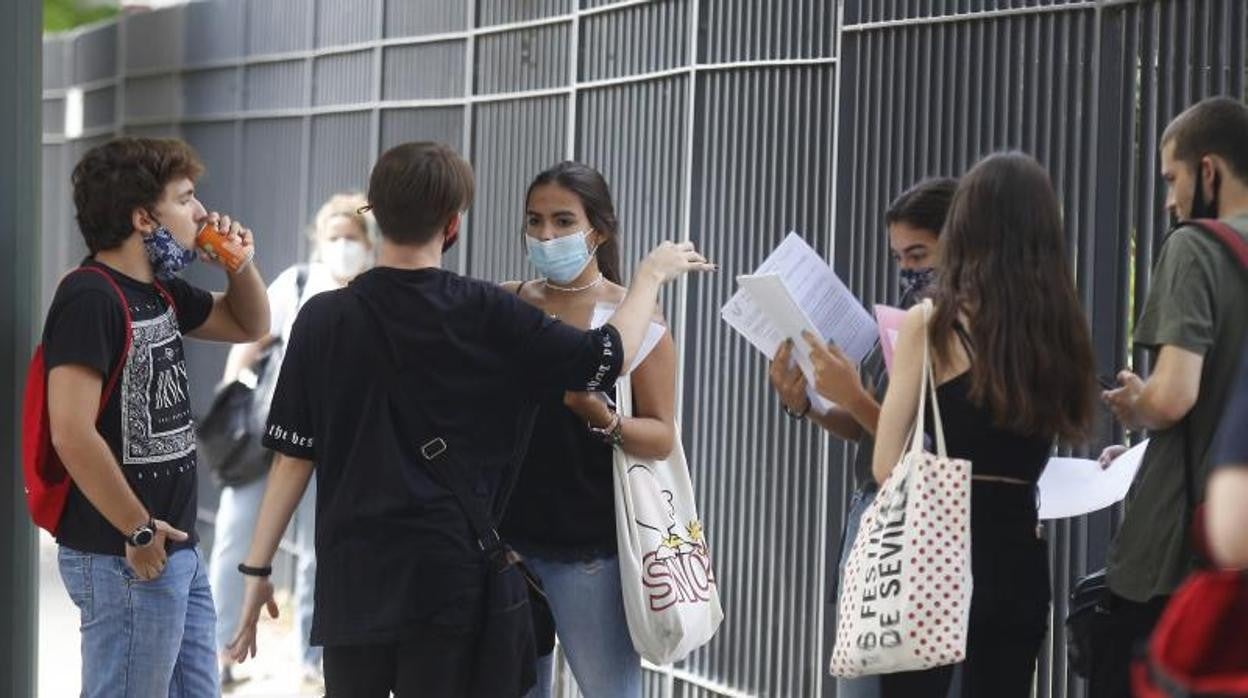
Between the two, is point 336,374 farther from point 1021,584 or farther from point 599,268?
point 1021,584

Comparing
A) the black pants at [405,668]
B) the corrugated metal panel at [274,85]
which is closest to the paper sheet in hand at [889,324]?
the black pants at [405,668]

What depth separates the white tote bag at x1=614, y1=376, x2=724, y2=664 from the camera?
477 cm

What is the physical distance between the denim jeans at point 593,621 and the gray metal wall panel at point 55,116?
406 inches

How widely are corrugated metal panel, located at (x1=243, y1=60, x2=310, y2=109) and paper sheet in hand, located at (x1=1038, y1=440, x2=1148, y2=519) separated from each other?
613 cm

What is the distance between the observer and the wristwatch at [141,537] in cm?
457

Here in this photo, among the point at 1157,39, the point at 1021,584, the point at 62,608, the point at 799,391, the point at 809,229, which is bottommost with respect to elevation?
the point at 62,608

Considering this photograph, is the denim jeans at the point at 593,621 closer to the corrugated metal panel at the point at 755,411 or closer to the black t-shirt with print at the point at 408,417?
the black t-shirt with print at the point at 408,417

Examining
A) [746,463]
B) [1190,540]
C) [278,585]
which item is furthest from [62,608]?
[1190,540]

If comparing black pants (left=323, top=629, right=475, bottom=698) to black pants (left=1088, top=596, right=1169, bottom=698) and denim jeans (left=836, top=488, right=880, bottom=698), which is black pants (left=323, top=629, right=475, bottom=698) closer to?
denim jeans (left=836, top=488, right=880, bottom=698)

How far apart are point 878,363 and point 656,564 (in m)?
0.81

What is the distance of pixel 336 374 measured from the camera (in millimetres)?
4293

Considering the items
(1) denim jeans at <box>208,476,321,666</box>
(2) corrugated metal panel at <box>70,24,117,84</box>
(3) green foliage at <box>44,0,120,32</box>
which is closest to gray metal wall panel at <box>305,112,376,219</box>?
(1) denim jeans at <box>208,476,321,666</box>

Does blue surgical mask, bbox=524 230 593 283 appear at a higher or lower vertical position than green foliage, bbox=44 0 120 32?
lower

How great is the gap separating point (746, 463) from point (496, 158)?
6.57 feet
